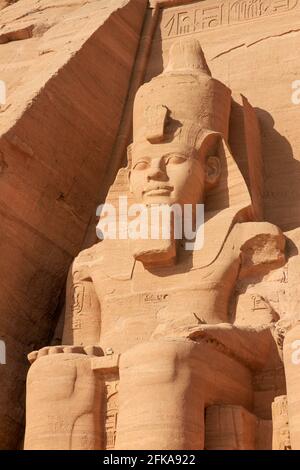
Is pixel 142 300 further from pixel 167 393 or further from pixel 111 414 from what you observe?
pixel 167 393

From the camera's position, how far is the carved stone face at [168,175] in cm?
749

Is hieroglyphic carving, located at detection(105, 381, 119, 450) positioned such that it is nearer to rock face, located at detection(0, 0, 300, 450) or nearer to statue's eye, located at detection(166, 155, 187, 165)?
rock face, located at detection(0, 0, 300, 450)

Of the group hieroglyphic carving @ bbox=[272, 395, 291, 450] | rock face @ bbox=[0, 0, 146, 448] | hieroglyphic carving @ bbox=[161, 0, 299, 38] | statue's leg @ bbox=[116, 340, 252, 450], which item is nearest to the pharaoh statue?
statue's leg @ bbox=[116, 340, 252, 450]

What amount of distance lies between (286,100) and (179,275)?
2.10 meters

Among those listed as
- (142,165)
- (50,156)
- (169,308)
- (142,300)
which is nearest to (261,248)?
(169,308)

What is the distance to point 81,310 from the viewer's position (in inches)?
298

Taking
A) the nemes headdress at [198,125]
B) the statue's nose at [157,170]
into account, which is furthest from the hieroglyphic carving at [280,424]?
the statue's nose at [157,170]

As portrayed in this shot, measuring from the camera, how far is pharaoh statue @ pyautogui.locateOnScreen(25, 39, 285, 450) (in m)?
6.36

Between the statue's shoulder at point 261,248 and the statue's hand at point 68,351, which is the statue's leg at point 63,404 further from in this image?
the statue's shoulder at point 261,248

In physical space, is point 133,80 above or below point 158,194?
above

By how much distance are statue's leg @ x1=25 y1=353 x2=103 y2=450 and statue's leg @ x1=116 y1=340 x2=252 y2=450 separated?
0.24 meters

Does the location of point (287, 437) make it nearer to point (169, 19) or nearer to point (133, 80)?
point (133, 80)

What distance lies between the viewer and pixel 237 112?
8344mm
